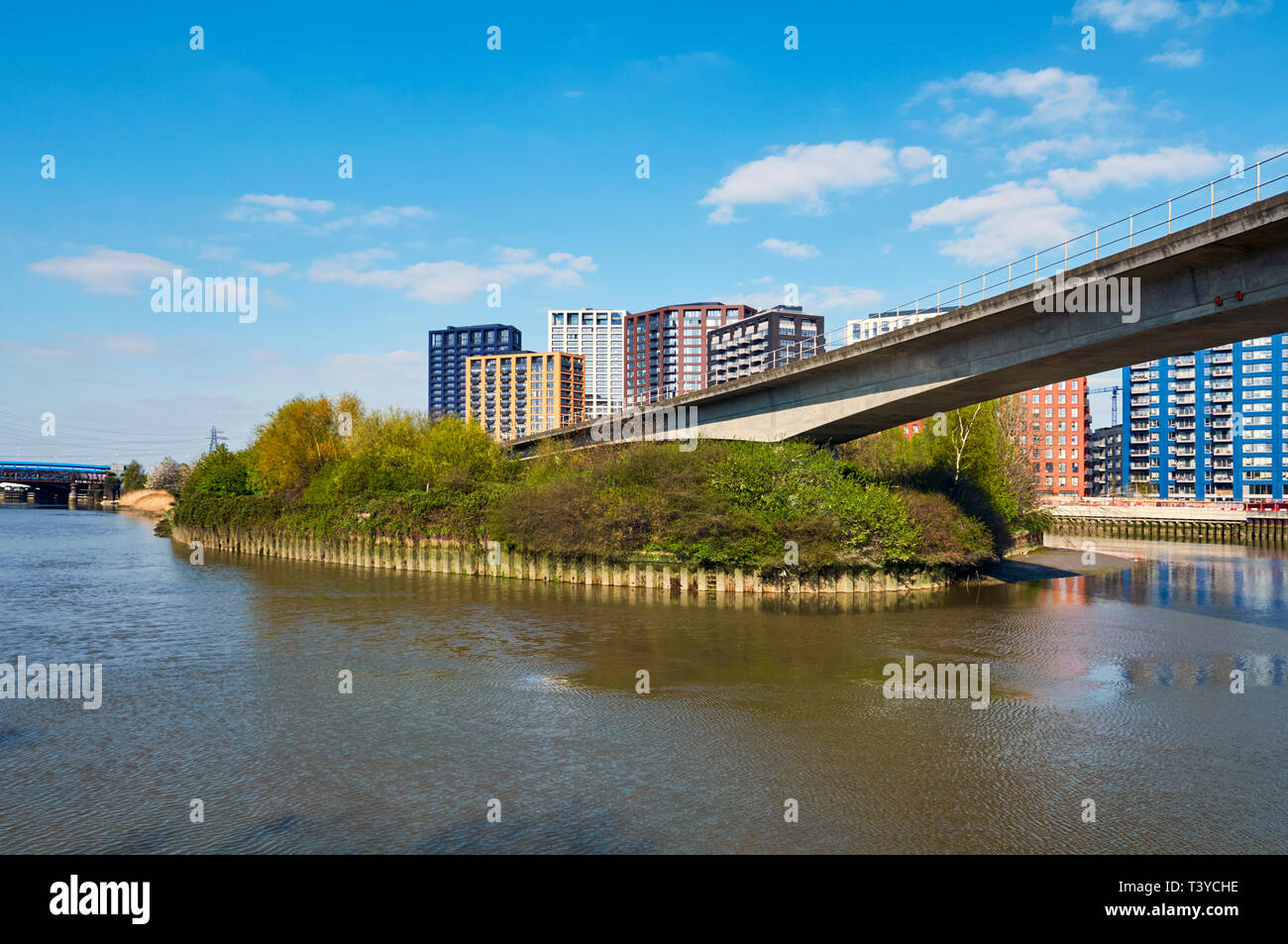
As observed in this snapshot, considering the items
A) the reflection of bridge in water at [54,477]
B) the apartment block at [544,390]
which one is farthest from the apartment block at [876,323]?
the reflection of bridge in water at [54,477]

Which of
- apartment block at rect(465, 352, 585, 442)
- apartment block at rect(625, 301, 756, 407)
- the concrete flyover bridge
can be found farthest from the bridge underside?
apartment block at rect(465, 352, 585, 442)

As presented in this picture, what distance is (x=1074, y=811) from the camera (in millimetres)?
11648

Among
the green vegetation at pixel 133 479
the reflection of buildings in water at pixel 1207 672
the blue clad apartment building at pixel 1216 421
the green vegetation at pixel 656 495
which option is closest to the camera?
the reflection of buildings in water at pixel 1207 672

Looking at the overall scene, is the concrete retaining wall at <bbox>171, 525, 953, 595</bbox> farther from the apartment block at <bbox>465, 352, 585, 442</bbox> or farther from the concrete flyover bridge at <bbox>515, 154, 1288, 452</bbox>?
the apartment block at <bbox>465, 352, 585, 442</bbox>

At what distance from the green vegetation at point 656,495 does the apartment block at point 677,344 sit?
374 feet

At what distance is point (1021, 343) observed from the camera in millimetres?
27703

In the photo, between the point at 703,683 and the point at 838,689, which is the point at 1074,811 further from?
the point at 703,683

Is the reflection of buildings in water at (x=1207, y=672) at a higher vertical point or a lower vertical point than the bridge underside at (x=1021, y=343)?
lower

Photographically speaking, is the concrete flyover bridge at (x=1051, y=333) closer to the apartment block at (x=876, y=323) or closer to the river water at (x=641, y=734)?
the river water at (x=641, y=734)

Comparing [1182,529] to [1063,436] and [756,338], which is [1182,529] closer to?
[1063,436]

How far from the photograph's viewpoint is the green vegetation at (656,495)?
34219mm

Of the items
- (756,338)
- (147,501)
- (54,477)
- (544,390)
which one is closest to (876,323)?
(756,338)

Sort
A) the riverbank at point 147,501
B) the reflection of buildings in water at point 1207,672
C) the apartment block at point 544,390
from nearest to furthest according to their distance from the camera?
the reflection of buildings in water at point 1207,672, the riverbank at point 147,501, the apartment block at point 544,390
